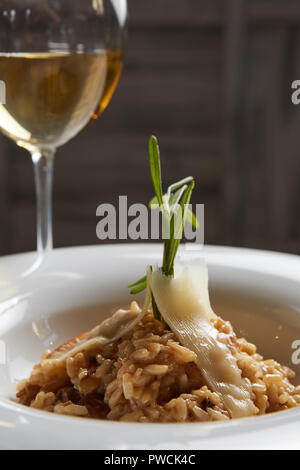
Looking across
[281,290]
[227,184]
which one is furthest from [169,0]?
[281,290]

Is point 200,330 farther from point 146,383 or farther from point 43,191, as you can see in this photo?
point 43,191

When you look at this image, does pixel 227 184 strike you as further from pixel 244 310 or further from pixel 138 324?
pixel 138 324

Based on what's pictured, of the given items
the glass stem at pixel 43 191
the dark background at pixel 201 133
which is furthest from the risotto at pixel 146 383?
the dark background at pixel 201 133

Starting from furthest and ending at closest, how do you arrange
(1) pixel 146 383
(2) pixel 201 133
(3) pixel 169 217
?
(2) pixel 201 133, (3) pixel 169 217, (1) pixel 146 383

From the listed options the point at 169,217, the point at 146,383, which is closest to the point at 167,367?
the point at 146,383

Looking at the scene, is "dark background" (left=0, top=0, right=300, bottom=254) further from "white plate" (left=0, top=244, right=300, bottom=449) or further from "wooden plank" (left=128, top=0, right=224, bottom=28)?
"white plate" (left=0, top=244, right=300, bottom=449)

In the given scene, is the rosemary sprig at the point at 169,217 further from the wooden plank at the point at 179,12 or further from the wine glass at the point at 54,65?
the wooden plank at the point at 179,12

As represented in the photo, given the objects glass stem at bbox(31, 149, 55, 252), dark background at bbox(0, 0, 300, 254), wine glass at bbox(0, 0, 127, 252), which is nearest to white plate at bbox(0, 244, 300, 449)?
glass stem at bbox(31, 149, 55, 252)
